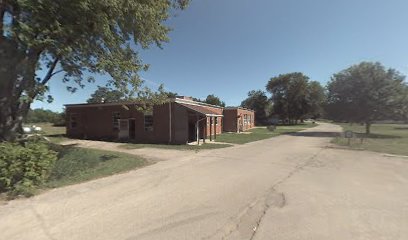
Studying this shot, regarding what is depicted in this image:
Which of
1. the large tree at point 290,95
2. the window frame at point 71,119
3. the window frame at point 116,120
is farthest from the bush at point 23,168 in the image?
the large tree at point 290,95

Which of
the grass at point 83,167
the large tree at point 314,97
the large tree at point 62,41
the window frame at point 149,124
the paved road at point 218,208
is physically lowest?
the paved road at point 218,208

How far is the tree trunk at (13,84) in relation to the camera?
1109 centimetres

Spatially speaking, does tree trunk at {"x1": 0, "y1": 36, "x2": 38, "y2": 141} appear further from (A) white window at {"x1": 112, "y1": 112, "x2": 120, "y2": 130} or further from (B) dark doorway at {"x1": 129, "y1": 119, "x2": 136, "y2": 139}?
(A) white window at {"x1": 112, "y1": 112, "x2": 120, "y2": 130}

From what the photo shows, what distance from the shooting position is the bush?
25.6ft

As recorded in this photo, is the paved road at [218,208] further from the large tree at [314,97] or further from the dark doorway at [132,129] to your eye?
the large tree at [314,97]

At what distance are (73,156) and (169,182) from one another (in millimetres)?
5636

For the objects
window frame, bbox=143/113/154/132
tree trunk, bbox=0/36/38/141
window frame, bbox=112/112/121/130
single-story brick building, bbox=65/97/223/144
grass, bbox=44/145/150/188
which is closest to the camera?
grass, bbox=44/145/150/188

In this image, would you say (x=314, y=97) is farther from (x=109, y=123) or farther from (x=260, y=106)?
(x=109, y=123)

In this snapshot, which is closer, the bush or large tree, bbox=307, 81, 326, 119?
the bush

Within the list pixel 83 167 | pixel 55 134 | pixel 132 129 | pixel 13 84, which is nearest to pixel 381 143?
pixel 132 129

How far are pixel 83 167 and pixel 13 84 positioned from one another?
4.07 meters

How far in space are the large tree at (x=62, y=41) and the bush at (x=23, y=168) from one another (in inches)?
133

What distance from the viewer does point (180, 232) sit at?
211 inches

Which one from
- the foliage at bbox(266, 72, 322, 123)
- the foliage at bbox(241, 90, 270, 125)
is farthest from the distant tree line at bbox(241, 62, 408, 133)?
the foliage at bbox(241, 90, 270, 125)
